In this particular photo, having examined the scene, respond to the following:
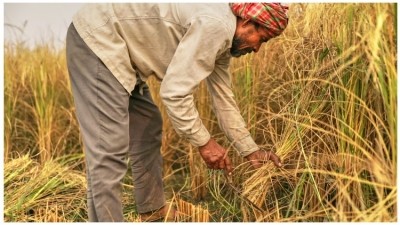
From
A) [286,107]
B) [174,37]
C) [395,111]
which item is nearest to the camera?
[395,111]

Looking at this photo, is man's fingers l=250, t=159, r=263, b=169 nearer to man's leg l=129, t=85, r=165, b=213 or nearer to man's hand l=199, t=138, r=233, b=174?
man's hand l=199, t=138, r=233, b=174

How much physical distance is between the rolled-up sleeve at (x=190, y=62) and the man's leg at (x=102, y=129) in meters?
A: 0.24

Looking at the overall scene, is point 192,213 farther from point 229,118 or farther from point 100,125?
point 100,125

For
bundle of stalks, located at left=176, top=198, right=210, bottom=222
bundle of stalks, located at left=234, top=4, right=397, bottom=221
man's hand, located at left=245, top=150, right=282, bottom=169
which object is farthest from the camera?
bundle of stalks, located at left=176, top=198, right=210, bottom=222

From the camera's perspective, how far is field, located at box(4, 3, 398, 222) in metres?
2.20

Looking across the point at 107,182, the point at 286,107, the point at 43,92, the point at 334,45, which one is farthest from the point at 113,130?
the point at 43,92

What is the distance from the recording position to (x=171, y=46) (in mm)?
2592

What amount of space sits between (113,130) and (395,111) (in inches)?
44.7

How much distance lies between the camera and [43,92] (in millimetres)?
4148

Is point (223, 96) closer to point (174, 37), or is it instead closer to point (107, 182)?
point (174, 37)

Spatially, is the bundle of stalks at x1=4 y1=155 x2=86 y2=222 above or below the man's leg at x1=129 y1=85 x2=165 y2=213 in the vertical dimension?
below

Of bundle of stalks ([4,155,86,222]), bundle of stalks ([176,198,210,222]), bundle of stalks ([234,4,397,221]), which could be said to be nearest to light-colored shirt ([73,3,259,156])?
bundle of stalks ([234,4,397,221])

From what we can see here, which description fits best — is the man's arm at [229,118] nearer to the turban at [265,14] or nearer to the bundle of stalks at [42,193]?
the turban at [265,14]

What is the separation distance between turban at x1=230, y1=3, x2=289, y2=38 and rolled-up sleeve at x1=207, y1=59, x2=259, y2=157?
34 centimetres
